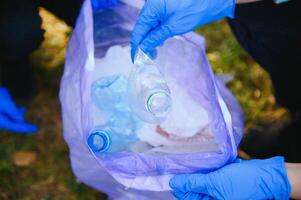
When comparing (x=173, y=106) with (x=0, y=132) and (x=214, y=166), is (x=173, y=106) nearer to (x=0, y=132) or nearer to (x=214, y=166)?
(x=214, y=166)

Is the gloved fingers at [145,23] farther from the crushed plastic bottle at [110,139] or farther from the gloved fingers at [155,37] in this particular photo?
the crushed plastic bottle at [110,139]

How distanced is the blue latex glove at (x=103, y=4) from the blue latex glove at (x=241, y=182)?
1.75ft

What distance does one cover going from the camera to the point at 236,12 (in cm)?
134

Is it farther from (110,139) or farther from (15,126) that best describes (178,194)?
(15,126)

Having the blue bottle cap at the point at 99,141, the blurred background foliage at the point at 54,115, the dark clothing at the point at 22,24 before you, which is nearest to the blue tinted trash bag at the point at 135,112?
the blue bottle cap at the point at 99,141

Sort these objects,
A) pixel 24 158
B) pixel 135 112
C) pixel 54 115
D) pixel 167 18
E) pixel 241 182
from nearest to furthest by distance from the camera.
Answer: pixel 241 182 < pixel 167 18 < pixel 135 112 < pixel 24 158 < pixel 54 115

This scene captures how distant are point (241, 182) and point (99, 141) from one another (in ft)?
1.07

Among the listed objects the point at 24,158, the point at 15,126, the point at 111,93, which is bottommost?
the point at 24,158

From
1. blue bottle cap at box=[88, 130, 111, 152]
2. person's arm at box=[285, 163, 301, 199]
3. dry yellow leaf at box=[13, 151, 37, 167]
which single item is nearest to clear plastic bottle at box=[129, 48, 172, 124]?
blue bottle cap at box=[88, 130, 111, 152]

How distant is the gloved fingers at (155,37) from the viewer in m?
1.09

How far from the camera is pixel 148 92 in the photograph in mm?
1097

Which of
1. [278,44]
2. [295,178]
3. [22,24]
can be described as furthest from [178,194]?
[22,24]

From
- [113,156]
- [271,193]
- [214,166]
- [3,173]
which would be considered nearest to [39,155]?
[3,173]

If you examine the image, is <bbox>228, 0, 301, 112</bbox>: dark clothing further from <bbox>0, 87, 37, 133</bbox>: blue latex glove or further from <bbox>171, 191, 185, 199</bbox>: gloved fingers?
<bbox>0, 87, 37, 133</bbox>: blue latex glove
